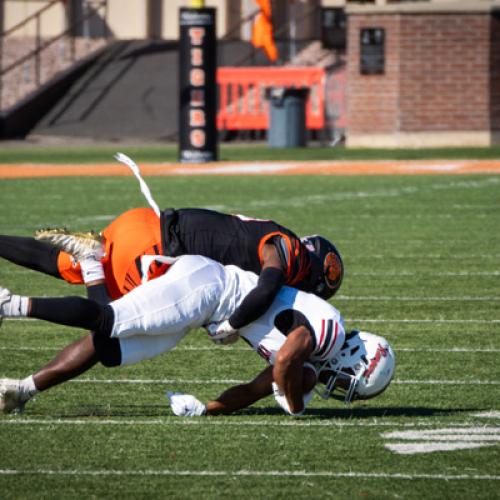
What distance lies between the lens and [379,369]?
7484 millimetres

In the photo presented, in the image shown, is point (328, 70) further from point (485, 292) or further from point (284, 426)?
point (284, 426)

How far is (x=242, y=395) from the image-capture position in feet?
24.7

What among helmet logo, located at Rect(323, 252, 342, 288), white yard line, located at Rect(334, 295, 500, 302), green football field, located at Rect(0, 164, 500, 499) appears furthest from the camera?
white yard line, located at Rect(334, 295, 500, 302)

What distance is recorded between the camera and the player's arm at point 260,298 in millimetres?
7109

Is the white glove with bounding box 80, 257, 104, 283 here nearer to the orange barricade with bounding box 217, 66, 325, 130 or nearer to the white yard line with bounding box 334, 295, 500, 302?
the white yard line with bounding box 334, 295, 500, 302

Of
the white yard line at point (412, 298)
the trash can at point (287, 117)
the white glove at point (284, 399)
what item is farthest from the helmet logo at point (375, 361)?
the trash can at point (287, 117)

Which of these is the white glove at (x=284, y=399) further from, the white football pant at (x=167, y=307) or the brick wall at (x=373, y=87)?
the brick wall at (x=373, y=87)

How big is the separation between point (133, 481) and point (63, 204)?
42.0 feet

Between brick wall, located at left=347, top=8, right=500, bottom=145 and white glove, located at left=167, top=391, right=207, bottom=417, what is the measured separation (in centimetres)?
2368

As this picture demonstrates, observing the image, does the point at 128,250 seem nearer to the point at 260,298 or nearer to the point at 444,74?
the point at 260,298

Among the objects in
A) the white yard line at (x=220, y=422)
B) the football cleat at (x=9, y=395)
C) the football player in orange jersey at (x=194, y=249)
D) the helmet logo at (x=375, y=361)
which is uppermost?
the football player in orange jersey at (x=194, y=249)

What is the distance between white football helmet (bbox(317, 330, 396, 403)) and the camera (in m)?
7.48

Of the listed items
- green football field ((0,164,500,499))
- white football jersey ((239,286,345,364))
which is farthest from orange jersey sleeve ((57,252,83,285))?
white football jersey ((239,286,345,364))

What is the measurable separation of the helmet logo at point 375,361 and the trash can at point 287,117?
23252 mm
